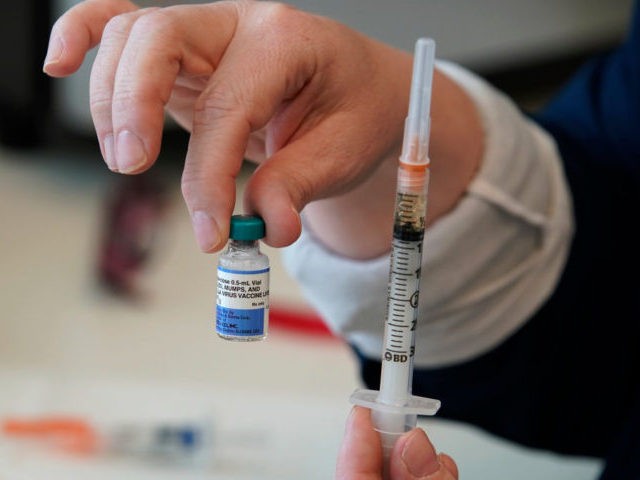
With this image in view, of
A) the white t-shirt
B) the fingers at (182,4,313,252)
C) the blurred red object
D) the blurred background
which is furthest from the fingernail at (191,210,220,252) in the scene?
the blurred red object

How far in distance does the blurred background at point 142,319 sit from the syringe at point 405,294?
310mm

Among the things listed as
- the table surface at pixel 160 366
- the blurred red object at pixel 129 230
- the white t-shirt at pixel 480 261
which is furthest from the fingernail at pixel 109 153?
the blurred red object at pixel 129 230

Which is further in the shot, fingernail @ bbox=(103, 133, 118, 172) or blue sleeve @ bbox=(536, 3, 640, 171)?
blue sleeve @ bbox=(536, 3, 640, 171)

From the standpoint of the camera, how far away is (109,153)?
42cm

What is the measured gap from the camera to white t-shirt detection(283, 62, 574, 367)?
64cm

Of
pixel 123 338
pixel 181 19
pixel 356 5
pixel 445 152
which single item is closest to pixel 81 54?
pixel 181 19

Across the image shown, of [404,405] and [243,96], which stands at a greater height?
[243,96]

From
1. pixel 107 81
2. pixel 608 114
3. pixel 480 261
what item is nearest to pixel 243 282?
pixel 107 81

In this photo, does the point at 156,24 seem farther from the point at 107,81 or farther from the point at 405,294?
the point at 405,294

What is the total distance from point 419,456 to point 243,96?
0.18 meters

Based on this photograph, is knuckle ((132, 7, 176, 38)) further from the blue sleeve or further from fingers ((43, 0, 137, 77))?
the blue sleeve

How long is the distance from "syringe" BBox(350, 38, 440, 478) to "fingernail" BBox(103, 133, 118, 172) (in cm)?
13

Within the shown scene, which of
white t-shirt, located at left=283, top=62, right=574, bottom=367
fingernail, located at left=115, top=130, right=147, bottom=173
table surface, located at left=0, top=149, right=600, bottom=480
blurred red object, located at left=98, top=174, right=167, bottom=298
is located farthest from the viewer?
blurred red object, located at left=98, top=174, right=167, bottom=298

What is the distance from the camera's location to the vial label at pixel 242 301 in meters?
0.42
